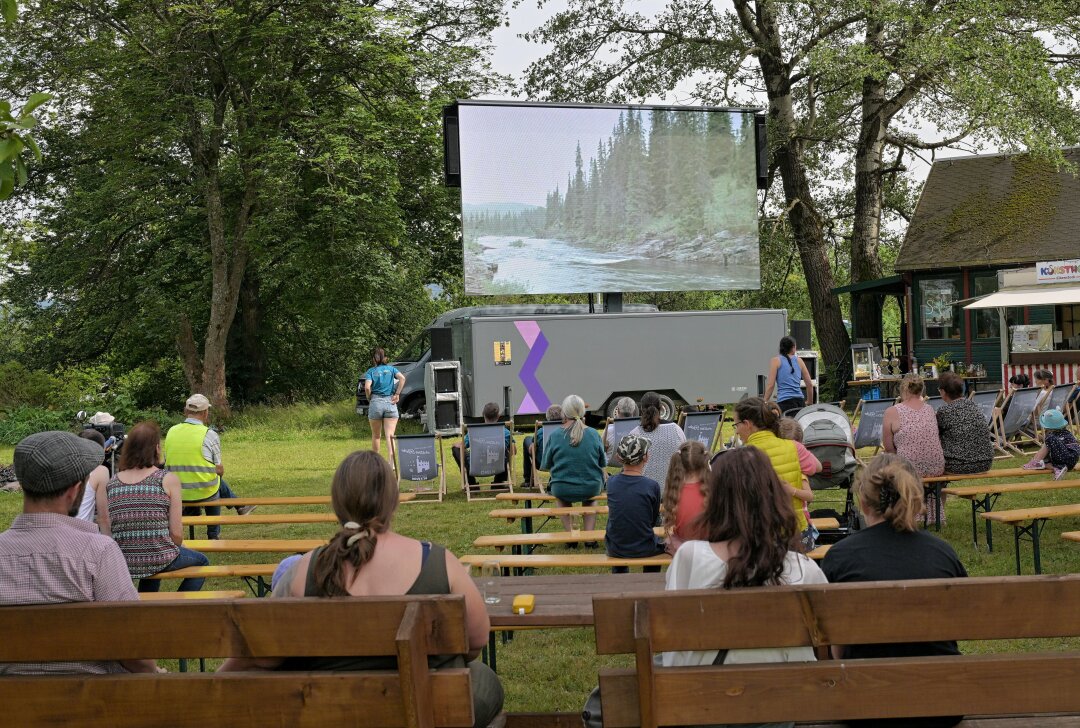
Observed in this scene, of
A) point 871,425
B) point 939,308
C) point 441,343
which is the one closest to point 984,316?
point 939,308

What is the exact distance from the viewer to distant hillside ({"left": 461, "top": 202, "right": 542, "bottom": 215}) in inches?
773

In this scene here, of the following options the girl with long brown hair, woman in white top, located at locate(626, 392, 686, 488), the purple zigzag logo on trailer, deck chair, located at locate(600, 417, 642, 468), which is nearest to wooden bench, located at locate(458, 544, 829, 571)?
woman in white top, located at locate(626, 392, 686, 488)

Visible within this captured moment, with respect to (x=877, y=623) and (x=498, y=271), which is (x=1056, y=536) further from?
(x=498, y=271)

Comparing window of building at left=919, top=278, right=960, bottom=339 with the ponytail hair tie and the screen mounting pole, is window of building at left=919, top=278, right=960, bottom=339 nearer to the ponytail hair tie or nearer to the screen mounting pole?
the screen mounting pole

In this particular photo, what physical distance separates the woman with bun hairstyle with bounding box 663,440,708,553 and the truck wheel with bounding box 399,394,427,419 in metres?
16.8

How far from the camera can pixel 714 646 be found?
113 inches

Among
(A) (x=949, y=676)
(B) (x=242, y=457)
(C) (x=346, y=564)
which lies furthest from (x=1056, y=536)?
(B) (x=242, y=457)

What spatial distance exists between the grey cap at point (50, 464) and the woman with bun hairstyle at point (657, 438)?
4.81m

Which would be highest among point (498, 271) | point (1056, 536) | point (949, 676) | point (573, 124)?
point (573, 124)

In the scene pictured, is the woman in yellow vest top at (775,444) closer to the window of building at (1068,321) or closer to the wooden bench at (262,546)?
the wooden bench at (262,546)

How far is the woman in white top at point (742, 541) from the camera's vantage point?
3145 mm

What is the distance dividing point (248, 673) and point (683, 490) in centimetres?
274

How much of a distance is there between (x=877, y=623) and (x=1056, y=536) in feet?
20.3

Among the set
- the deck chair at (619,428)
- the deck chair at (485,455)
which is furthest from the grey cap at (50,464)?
the deck chair at (485,455)
